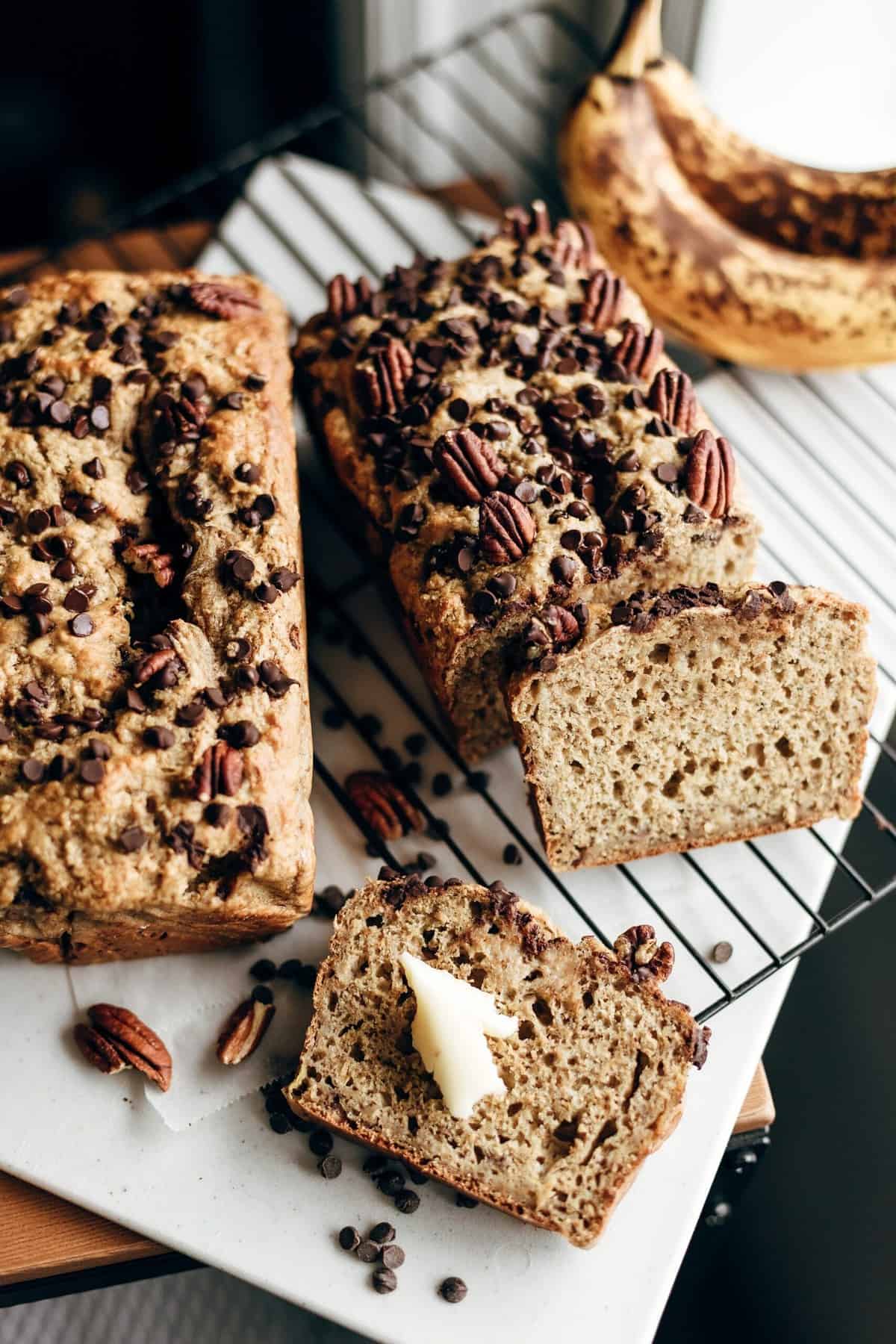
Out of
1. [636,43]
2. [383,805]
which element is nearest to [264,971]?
[383,805]

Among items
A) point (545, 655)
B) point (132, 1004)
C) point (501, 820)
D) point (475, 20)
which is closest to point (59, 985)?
point (132, 1004)

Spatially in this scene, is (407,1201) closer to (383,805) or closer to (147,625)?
(383,805)

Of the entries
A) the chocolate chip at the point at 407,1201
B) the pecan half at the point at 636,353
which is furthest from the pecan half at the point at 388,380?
the chocolate chip at the point at 407,1201

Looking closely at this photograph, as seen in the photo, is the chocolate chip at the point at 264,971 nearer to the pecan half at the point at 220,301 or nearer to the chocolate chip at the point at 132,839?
the chocolate chip at the point at 132,839

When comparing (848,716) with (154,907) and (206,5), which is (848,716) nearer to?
(154,907)

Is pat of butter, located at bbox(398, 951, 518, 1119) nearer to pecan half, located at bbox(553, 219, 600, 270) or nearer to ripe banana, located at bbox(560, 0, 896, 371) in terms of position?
pecan half, located at bbox(553, 219, 600, 270)

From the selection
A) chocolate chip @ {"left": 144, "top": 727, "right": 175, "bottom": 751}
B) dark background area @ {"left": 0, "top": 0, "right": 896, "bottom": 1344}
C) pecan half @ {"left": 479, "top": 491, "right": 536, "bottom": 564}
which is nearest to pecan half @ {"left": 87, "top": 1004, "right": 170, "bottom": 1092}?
chocolate chip @ {"left": 144, "top": 727, "right": 175, "bottom": 751}

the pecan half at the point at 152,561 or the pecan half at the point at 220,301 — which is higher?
the pecan half at the point at 220,301
